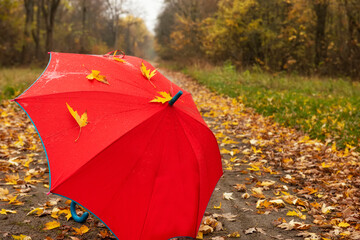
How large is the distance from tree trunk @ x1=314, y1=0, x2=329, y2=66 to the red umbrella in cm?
1482

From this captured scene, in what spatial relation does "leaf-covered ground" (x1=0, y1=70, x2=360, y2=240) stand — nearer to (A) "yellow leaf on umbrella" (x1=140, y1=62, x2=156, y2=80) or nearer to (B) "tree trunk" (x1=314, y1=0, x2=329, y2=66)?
(A) "yellow leaf on umbrella" (x1=140, y1=62, x2=156, y2=80)

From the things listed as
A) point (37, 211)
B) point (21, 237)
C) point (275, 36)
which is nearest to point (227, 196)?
point (37, 211)

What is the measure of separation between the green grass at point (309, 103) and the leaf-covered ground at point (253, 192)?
43 cm

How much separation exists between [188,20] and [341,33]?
1311cm

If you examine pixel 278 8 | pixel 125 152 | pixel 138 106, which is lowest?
pixel 125 152

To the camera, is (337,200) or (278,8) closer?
(337,200)

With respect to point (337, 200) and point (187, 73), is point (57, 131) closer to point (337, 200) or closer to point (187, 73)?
point (337, 200)

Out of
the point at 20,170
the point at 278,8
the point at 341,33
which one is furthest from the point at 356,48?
the point at 20,170

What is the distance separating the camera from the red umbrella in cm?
187

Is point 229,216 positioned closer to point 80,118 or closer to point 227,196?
point 227,196

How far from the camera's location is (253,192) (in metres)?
4.12

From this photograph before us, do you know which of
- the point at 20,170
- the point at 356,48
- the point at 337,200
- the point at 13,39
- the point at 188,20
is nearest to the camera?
the point at 337,200

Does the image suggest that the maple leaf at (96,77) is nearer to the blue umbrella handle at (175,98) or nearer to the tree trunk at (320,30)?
the blue umbrella handle at (175,98)

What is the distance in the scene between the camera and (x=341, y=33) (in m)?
12.8
